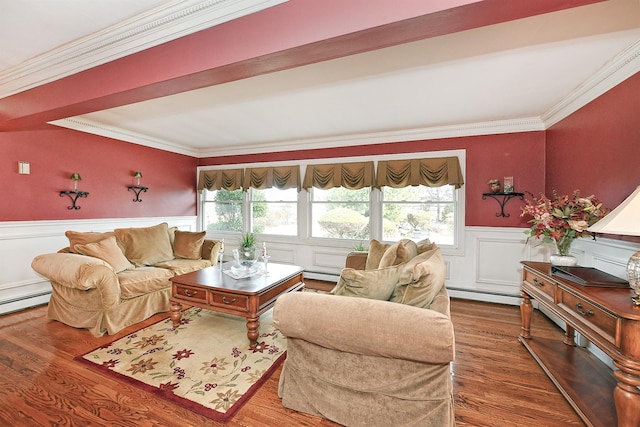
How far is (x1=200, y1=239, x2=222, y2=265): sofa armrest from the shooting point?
13.1 ft

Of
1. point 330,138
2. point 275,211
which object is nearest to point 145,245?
point 275,211

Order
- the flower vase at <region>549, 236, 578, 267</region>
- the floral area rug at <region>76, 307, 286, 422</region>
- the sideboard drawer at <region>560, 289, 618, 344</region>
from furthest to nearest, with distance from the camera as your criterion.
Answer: the flower vase at <region>549, 236, 578, 267</region>, the floral area rug at <region>76, 307, 286, 422</region>, the sideboard drawer at <region>560, 289, 618, 344</region>

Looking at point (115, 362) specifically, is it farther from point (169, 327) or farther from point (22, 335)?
point (22, 335)

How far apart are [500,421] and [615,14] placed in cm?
260

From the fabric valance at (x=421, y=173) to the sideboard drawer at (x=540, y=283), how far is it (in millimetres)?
1670

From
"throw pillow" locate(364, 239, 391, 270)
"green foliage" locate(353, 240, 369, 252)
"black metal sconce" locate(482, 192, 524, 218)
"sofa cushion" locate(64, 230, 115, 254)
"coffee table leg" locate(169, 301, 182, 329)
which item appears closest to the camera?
"coffee table leg" locate(169, 301, 182, 329)

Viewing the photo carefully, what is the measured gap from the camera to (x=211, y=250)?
13.2 ft

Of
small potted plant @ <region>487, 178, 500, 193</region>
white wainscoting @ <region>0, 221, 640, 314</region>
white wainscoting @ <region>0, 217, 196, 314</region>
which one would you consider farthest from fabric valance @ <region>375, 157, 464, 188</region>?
white wainscoting @ <region>0, 217, 196, 314</region>

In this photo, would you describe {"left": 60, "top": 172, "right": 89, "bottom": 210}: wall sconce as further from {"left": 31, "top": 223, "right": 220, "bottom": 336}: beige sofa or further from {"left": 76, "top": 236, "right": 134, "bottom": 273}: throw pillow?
{"left": 76, "top": 236, "right": 134, "bottom": 273}: throw pillow

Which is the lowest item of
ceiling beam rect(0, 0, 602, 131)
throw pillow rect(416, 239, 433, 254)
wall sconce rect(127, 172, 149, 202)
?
throw pillow rect(416, 239, 433, 254)

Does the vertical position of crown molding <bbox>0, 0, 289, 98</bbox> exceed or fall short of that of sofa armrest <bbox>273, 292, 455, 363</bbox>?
it exceeds it

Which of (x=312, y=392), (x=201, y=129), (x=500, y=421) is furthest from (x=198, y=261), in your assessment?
(x=500, y=421)

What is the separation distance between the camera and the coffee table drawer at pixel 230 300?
245 cm

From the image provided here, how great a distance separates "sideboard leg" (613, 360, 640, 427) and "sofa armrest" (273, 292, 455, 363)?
2.88 feet
